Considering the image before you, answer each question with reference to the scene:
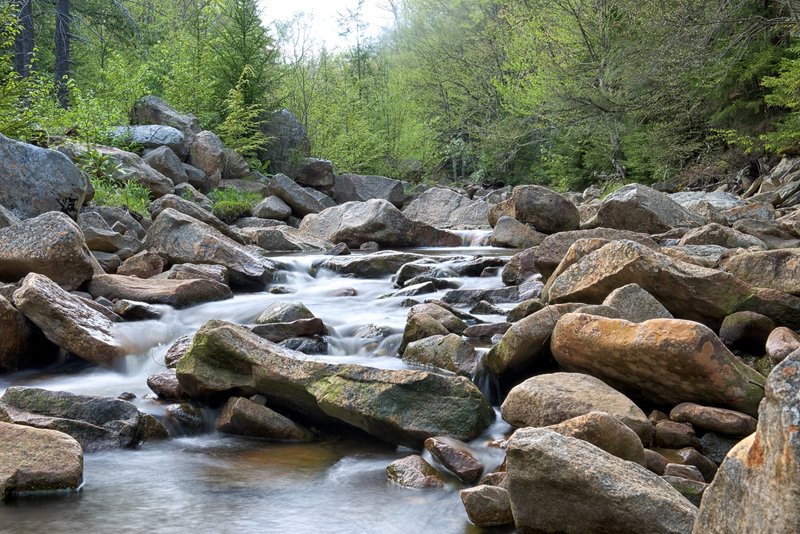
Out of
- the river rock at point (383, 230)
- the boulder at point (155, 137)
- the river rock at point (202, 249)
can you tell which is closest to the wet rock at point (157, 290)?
the river rock at point (202, 249)

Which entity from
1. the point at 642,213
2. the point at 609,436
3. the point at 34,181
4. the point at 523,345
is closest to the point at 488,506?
the point at 609,436

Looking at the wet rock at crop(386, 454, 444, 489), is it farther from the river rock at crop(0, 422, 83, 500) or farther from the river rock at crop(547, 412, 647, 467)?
the river rock at crop(0, 422, 83, 500)

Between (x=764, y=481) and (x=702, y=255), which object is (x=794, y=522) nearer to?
(x=764, y=481)

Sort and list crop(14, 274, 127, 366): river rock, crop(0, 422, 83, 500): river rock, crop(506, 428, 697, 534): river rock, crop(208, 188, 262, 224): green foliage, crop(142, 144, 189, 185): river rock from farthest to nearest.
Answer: crop(142, 144, 189, 185): river rock
crop(208, 188, 262, 224): green foliage
crop(14, 274, 127, 366): river rock
crop(0, 422, 83, 500): river rock
crop(506, 428, 697, 534): river rock

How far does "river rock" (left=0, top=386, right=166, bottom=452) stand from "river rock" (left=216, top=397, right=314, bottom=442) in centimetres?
56

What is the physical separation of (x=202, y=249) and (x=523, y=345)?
220 inches

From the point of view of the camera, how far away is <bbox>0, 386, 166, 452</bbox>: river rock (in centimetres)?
452

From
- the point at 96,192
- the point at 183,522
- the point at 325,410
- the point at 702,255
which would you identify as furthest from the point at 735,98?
the point at 183,522

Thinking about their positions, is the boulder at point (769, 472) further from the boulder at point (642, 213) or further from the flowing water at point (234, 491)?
the boulder at point (642, 213)

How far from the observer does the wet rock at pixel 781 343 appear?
4.83 metres

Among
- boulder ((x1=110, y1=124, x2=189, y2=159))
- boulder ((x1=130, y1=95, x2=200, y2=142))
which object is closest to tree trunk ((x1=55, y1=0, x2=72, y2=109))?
boulder ((x1=130, y1=95, x2=200, y2=142))

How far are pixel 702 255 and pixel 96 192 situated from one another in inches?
363

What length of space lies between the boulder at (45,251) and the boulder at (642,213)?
7.46 meters

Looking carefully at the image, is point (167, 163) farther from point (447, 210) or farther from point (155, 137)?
point (447, 210)
